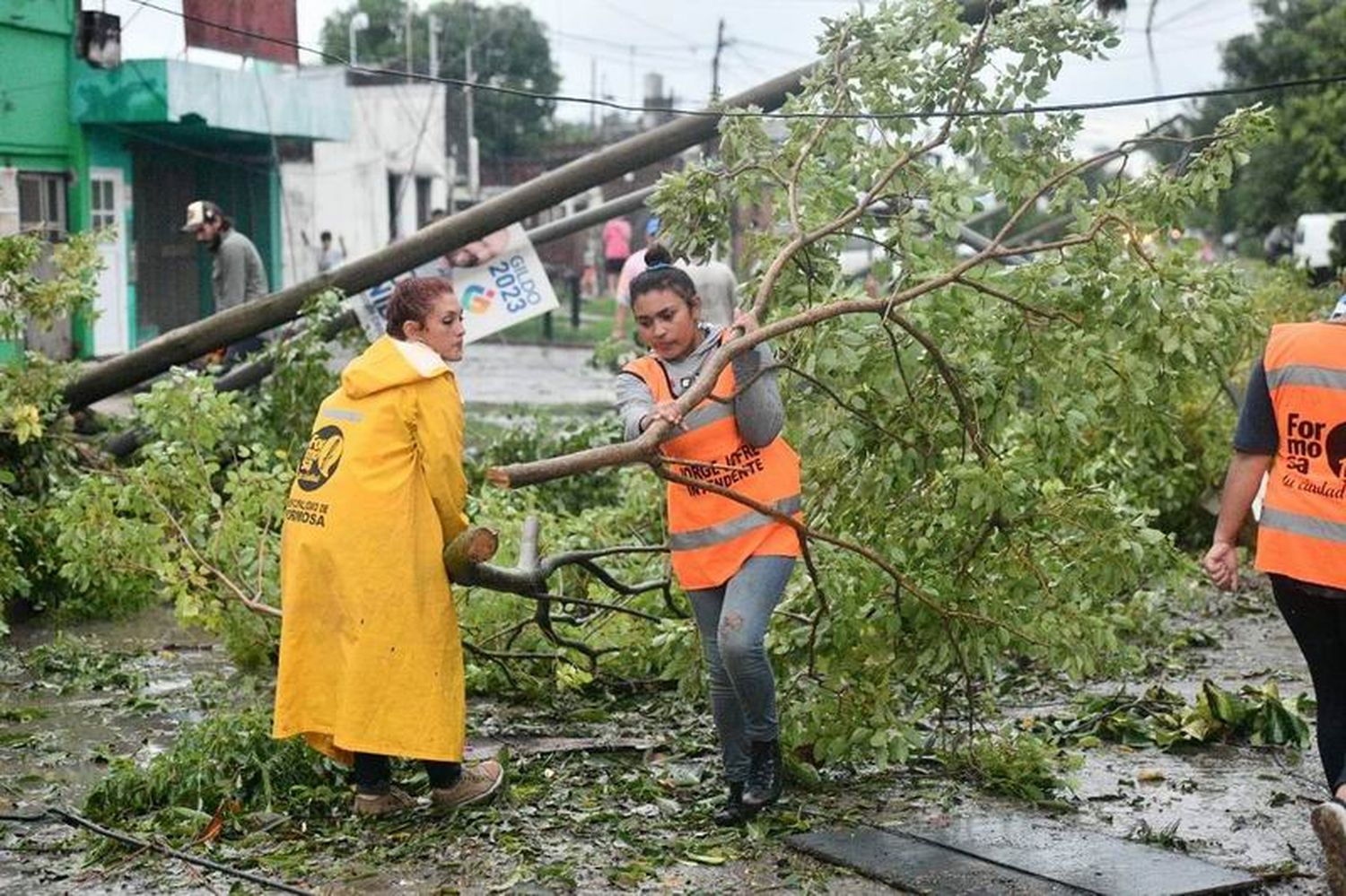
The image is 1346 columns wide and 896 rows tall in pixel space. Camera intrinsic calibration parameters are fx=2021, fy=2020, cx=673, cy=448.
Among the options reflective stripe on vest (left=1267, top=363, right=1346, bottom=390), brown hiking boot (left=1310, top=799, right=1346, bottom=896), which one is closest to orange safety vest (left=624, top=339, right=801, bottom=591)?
reflective stripe on vest (left=1267, top=363, right=1346, bottom=390)

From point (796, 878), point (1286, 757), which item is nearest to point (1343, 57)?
point (1286, 757)

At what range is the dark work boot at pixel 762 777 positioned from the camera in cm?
645

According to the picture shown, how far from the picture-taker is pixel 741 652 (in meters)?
6.27

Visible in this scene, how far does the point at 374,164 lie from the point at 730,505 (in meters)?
38.7

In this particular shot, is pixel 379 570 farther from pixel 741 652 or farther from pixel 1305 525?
pixel 1305 525

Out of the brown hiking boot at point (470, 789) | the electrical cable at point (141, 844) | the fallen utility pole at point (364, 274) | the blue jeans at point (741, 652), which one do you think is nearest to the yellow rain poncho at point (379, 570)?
the brown hiking boot at point (470, 789)

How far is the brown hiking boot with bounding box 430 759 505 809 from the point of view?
21.5 ft

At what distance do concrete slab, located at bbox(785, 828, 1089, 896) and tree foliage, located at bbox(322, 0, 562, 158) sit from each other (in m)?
54.2

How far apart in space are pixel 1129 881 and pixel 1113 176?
253 cm

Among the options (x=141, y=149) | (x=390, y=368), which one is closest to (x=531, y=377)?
(x=141, y=149)

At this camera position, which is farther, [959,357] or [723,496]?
[959,357]

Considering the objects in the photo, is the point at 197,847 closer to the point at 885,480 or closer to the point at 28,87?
the point at 885,480

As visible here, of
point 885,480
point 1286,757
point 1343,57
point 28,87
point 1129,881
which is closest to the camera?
point 1129,881

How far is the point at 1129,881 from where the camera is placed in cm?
577
